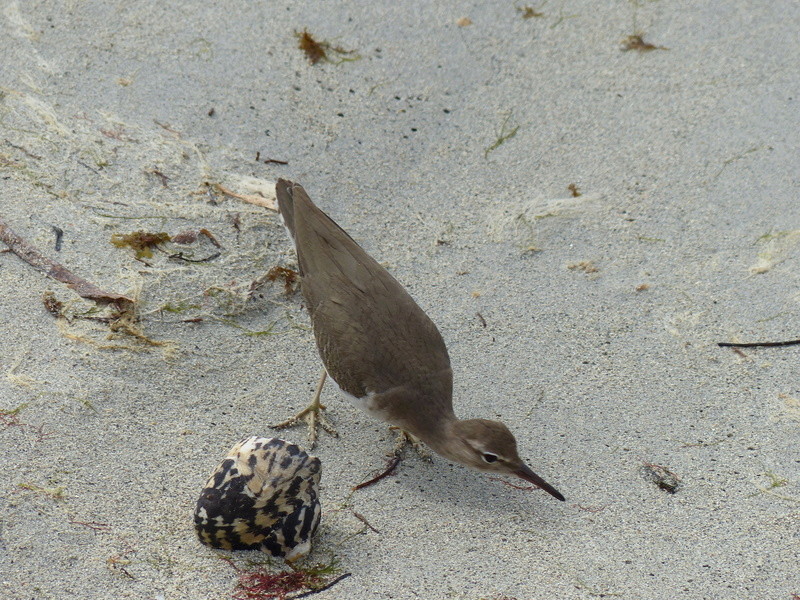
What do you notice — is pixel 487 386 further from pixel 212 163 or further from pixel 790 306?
pixel 212 163

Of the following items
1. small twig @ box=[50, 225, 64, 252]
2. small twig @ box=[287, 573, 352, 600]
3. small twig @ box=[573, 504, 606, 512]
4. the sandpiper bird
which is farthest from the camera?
small twig @ box=[50, 225, 64, 252]

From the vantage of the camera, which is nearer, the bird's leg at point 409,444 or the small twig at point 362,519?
the small twig at point 362,519

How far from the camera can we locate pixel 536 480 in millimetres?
4340

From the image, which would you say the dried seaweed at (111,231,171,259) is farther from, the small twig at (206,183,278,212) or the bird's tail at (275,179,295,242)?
the bird's tail at (275,179,295,242)

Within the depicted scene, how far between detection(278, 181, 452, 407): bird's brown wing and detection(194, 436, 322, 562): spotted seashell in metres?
0.81

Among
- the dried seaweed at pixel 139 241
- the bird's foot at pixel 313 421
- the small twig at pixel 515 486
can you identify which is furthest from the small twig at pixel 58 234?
the small twig at pixel 515 486

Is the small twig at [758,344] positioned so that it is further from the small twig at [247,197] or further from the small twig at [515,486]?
the small twig at [247,197]

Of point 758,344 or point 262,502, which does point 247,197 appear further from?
point 758,344

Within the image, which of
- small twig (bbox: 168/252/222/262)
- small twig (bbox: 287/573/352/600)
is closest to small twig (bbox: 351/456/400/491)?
small twig (bbox: 287/573/352/600)

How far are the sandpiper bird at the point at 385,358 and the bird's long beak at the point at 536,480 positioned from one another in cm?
6

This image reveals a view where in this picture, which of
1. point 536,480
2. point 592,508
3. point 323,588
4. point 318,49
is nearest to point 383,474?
point 536,480

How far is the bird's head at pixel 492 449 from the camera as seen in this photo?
14.3 ft

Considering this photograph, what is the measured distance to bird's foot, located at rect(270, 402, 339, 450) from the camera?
481 centimetres

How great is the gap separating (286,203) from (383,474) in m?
1.79
